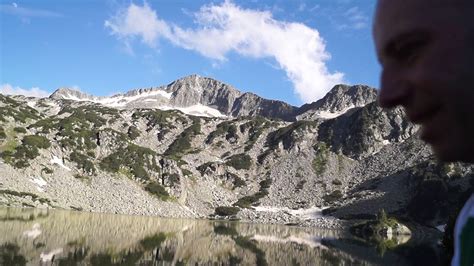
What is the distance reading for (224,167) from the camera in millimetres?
157125

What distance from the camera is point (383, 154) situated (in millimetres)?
168750

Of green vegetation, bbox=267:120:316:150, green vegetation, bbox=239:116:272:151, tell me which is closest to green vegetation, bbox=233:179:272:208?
green vegetation, bbox=267:120:316:150

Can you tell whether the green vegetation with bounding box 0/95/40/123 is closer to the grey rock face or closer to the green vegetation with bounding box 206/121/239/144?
the green vegetation with bounding box 206/121/239/144

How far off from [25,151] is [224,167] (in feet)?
216

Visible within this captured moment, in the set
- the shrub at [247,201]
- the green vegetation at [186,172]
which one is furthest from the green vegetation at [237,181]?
the green vegetation at [186,172]

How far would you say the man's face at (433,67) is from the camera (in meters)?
1.17

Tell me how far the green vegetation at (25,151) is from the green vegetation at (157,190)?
92.6 ft

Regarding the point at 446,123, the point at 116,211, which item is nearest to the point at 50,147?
the point at 116,211

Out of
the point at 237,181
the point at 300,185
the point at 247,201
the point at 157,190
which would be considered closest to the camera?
the point at 157,190

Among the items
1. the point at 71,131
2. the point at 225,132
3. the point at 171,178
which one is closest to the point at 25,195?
the point at 71,131

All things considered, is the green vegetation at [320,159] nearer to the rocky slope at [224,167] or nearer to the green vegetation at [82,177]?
the rocky slope at [224,167]

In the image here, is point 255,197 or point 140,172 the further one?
point 255,197

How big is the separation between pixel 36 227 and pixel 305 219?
85612mm

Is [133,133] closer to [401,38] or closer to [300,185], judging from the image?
[300,185]
